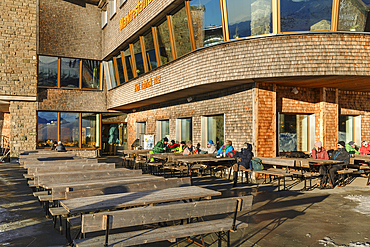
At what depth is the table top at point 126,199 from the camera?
4.14 m

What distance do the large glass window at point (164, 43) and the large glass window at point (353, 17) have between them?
7126 mm

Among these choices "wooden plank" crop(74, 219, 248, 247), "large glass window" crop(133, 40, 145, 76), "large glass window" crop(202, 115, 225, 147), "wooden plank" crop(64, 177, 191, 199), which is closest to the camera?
"wooden plank" crop(74, 219, 248, 247)

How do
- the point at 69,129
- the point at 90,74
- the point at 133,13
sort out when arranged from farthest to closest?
the point at 90,74 → the point at 69,129 → the point at 133,13

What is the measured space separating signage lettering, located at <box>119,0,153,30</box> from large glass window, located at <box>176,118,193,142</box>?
6.01 meters

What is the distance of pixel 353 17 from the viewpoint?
10.1 meters

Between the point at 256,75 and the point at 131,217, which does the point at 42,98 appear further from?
the point at 131,217

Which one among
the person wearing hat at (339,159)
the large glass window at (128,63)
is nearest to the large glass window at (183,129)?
the large glass window at (128,63)

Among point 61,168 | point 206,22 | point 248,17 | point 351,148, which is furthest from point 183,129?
point 61,168

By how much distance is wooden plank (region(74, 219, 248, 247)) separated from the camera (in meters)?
3.65

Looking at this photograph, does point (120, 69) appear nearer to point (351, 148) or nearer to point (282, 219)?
point (351, 148)

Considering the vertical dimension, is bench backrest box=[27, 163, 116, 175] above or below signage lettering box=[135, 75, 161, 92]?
below

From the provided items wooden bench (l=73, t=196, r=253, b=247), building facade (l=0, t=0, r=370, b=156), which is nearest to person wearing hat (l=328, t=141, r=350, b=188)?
building facade (l=0, t=0, r=370, b=156)

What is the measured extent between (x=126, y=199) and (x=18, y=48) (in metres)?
19.8

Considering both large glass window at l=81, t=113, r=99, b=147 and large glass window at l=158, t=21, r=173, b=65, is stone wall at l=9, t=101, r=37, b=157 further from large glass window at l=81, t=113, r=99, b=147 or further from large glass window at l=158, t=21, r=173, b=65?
large glass window at l=158, t=21, r=173, b=65
